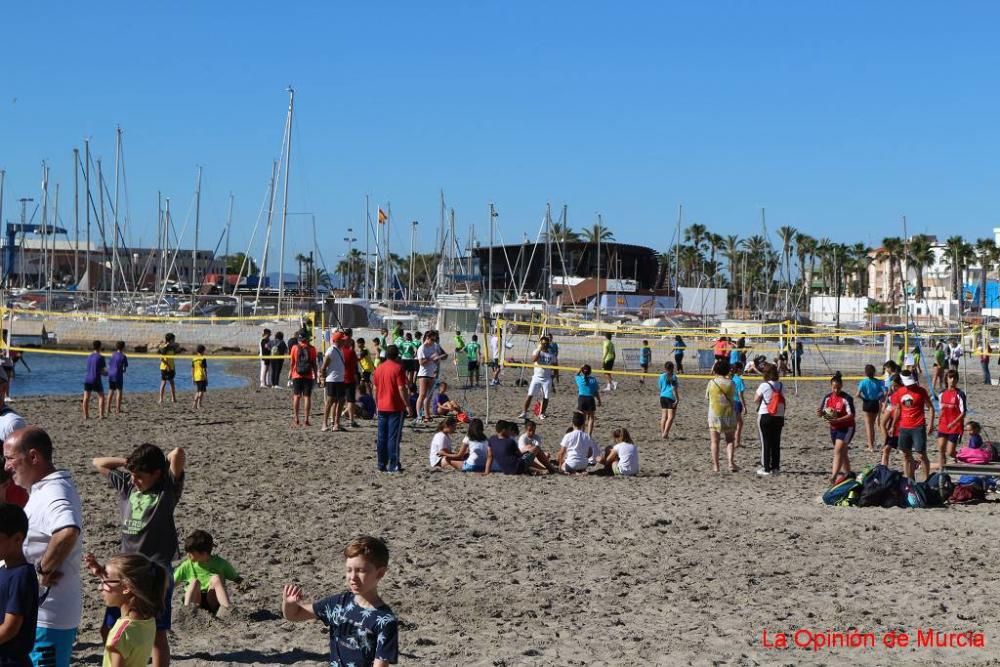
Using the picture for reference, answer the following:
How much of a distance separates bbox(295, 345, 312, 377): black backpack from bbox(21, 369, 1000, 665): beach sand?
276 centimetres

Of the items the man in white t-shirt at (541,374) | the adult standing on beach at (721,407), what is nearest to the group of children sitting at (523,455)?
the adult standing on beach at (721,407)

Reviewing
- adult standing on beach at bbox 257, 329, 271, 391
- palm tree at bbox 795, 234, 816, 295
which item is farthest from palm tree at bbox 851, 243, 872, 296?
adult standing on beach at bbox 257, 329, 271, 391

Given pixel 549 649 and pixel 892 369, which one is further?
pixel 892 369

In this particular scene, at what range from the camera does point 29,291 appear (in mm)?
62938

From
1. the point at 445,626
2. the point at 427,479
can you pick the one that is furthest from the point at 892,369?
the point at 445,626

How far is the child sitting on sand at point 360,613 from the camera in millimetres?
3912

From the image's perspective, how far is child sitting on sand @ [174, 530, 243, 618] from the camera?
7434mm

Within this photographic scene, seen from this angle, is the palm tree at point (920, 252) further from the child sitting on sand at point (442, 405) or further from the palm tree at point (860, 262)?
the child sitting on sand at point (442, 405)

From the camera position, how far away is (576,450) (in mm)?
13695

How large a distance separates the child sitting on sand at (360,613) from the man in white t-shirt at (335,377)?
1274 cm

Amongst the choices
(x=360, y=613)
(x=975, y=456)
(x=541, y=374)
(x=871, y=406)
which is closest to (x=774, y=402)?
(x=975, y=456)

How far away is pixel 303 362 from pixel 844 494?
9190 millimetres

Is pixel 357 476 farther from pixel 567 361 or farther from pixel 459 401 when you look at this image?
pixel 567 361

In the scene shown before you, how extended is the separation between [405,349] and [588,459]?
755 centimetres
